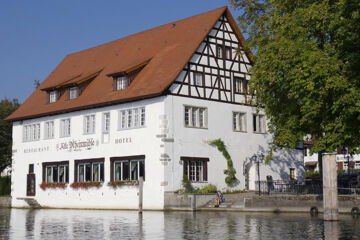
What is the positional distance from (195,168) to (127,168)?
4496 millimetres

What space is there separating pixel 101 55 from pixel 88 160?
11.1m

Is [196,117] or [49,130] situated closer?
[196,117]

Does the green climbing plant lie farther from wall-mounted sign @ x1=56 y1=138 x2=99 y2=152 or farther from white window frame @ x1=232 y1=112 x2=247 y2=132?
wall-mounted sign @ x1=56 y1=138 x2=99 y2=152

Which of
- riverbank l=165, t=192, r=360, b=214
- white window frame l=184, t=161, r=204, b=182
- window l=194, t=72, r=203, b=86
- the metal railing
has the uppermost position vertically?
window l=194, t=72, r=203, b=86

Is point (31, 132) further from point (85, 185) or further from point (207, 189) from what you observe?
point (207, 189)

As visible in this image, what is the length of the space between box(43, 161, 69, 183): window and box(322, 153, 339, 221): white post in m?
24.8

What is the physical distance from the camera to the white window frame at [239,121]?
133 ft

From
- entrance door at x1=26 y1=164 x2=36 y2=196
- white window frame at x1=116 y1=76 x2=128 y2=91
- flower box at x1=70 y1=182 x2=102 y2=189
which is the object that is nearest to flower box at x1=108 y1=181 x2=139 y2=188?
flower box at x1=70 y1=182 x2=102 y2=189

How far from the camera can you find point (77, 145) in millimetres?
42062

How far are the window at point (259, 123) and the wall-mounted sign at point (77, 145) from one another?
11.4 m

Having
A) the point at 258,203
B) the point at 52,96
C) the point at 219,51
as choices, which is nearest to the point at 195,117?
the point at 219,51

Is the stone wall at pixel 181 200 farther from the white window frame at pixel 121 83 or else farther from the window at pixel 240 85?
the window at pixel 240 85

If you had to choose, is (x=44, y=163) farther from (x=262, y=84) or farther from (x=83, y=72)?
(x=262, y=84)

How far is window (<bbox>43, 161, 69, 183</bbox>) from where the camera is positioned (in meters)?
42.9
